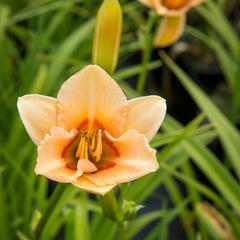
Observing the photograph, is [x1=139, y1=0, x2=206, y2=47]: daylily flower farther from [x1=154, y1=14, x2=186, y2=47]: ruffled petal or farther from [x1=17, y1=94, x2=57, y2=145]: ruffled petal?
[x1=17, y1=94, x2=57, y2=145]: ruffled petal

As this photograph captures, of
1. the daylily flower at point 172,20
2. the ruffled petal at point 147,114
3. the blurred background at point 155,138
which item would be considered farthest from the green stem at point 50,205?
the daylily flower at point 172,20

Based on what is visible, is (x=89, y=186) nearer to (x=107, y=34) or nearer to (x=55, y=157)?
(x=55, y=157)

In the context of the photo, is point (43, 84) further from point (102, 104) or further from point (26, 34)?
point (102, 104)

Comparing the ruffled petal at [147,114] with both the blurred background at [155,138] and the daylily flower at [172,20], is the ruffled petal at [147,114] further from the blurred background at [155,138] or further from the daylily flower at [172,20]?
the daylily flower at [172,20]

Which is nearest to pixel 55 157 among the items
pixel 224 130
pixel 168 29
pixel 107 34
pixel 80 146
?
pixel 80 146

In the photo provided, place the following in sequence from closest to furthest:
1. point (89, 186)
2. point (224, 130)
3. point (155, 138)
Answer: point (89, 186), point (155, 138), point (224, 130)

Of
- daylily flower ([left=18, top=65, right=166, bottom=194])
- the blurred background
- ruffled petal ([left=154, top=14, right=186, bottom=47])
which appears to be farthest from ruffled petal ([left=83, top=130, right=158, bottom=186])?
ruffled petal ([left=154, top=14, right=186, bottom=47])

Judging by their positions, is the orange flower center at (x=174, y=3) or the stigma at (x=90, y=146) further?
the orange flower center at (x=174, y=3)
